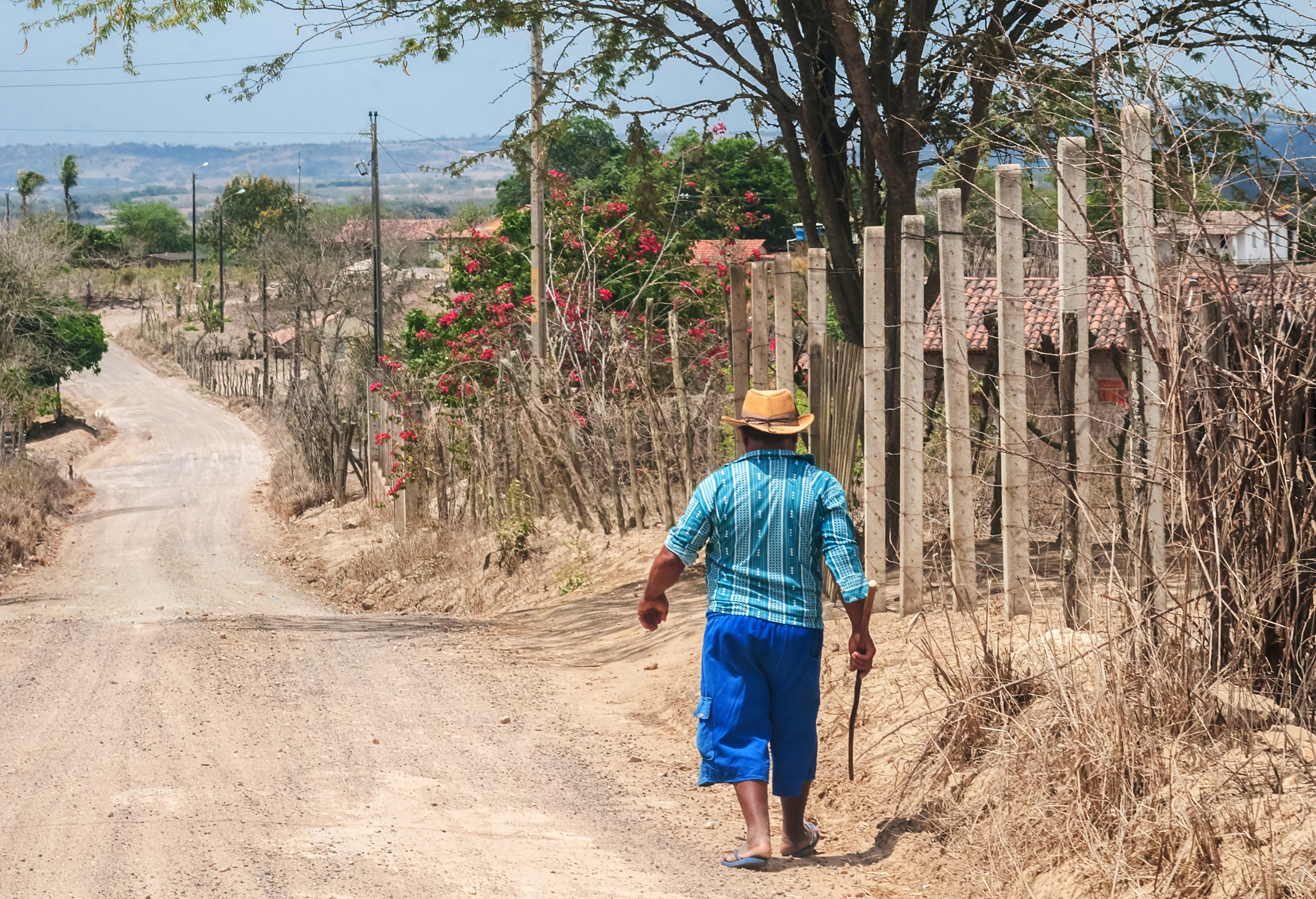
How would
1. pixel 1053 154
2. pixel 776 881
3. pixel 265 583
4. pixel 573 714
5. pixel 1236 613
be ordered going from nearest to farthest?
1. pixel 1236 613
2. pixel 776 881
3. pixel 1053 154
4. pixel 573 714
5. pixel 265 583

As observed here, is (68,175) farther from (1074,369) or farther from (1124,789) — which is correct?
(1124,789)

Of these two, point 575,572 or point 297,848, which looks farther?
point 575,572

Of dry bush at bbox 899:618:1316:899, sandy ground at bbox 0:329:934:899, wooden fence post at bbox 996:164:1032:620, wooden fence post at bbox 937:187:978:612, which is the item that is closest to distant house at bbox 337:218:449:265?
sandy ground at bbox 0:329:934:899

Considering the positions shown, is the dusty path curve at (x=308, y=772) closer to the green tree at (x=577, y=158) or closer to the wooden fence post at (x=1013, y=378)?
the wooden fence post at (x=1013, y=378)

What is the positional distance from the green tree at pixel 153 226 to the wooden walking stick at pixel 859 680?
343 feet

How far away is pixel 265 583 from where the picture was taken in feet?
59.3

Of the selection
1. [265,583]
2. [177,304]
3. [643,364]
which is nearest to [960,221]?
[643,364]

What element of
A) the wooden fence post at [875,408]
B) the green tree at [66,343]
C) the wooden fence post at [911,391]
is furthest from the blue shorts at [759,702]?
the green tree at [66,343]

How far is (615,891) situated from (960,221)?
11.3 ft

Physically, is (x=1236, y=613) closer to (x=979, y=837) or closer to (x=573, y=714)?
(x=979, y=837)

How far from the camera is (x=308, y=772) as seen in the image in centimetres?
542

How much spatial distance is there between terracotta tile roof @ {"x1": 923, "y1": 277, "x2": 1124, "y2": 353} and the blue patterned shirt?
49.4 inches

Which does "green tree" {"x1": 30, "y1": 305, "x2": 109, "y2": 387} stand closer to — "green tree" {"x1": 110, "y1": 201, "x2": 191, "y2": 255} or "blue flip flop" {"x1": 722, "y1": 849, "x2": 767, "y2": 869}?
"blue flip flop" {"x1": 722, "y1": 849, "x2": 767, "y2": 869}

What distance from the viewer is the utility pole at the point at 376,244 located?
2798 cm
